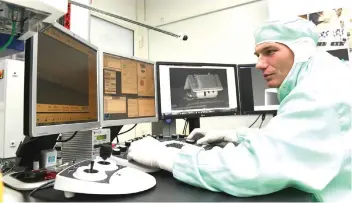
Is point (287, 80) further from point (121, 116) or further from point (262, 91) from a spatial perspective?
point (262, 91)

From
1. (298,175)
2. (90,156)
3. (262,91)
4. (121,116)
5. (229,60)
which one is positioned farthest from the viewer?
(229,60)

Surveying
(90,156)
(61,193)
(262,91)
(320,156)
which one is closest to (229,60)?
(262,91)

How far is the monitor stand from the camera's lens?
0.56m

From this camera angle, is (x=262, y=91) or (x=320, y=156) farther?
(x=262, y=91)

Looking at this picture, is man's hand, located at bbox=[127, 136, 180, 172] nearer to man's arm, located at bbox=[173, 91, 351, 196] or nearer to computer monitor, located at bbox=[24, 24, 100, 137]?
man's arm, located at bbox=[173, 91, 351, 196]

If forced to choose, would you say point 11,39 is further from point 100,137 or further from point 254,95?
point 254,95

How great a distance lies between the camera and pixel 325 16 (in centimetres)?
166

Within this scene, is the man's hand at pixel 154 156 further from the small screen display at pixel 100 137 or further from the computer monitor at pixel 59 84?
the small screen display at pixel 100 137

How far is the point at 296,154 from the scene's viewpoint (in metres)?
0.53

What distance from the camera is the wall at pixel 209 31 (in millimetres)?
2182

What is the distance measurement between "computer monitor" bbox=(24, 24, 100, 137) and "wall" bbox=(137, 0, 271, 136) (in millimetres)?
1465

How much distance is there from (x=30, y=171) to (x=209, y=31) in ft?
6.98

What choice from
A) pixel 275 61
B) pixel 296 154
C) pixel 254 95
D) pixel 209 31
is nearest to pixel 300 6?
pixel 254 95

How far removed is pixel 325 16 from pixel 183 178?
1654mm
